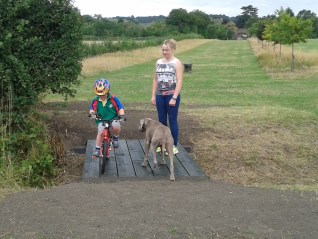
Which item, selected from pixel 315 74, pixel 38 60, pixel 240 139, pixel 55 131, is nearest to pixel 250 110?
pixel 240 139

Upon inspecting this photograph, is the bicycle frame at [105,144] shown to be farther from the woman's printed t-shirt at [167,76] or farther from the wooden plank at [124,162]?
the woman's printed t-shirt at [167,76]

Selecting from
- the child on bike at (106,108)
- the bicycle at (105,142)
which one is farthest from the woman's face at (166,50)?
the bicycle at (105,142)

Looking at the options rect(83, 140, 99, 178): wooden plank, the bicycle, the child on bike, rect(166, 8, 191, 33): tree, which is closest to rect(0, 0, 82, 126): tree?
rect(83, 140, 99, 178): wooden plank

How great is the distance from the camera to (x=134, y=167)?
8516 millimetres

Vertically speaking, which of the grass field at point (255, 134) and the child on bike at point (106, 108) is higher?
the child on bike at point (106, 108)

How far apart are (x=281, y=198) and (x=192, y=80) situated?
19.9 m

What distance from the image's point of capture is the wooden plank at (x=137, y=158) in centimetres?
816

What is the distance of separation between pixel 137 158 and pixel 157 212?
316 cm

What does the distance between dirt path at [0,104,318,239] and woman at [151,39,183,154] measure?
1.52 meters

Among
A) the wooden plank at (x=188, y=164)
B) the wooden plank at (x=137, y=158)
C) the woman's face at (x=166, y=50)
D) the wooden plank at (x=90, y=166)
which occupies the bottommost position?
the wooden plank at (x=188, y=164)

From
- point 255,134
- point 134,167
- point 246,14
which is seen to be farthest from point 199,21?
point 134,167

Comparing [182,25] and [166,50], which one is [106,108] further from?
[182,25]

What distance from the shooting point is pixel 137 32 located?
91.7 m

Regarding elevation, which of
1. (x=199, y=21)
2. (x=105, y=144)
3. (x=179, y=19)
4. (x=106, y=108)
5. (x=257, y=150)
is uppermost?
(x=179, y=19)
